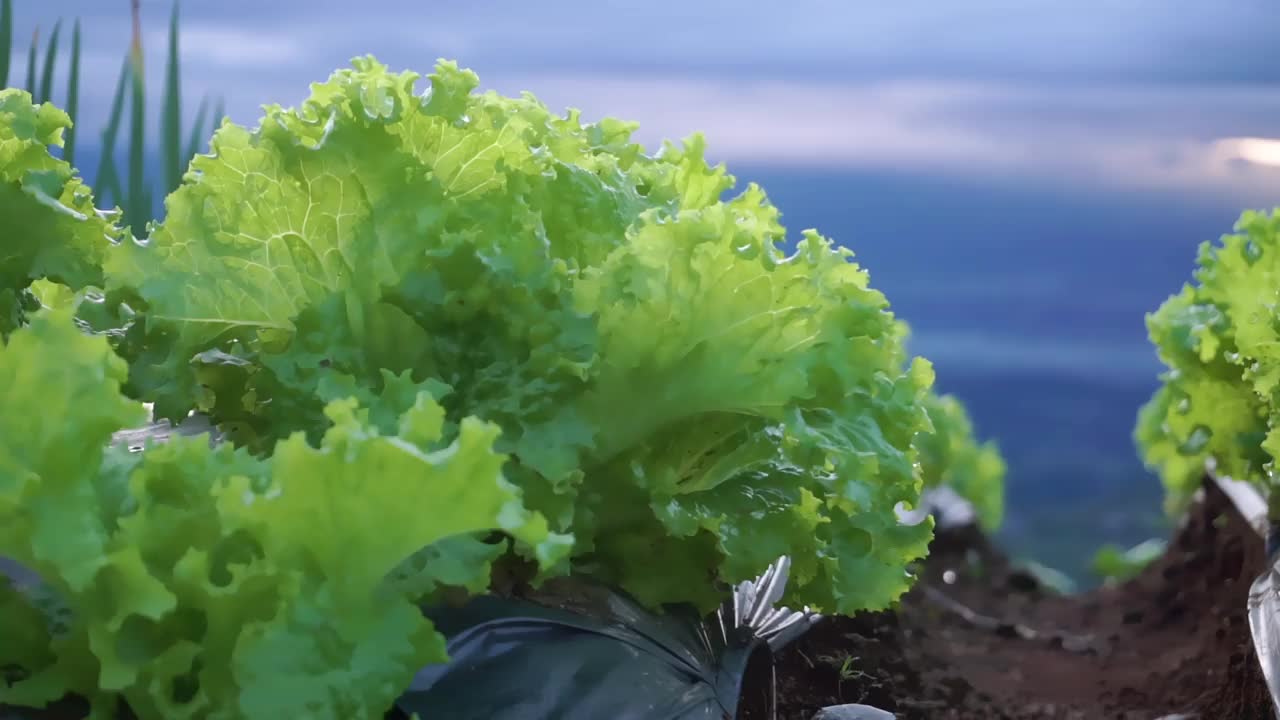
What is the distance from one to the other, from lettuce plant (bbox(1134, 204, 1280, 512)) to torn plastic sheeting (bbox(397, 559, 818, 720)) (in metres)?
1.69

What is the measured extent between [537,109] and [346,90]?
0.35m

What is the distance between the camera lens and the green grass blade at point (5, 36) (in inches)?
142

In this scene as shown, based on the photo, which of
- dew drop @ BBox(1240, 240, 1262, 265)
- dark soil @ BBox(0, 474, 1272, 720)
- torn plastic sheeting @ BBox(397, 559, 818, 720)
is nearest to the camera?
torn plastic sheeting @ BBox(397, 559, 818, 720)

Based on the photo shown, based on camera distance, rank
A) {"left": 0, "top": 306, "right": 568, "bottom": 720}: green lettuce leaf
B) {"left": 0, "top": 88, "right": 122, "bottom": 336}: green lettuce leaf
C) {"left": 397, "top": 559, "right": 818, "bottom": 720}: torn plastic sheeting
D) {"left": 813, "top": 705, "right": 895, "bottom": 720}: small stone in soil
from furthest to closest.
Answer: {"left": 813, "top": 705, "right": 895, "bottom": 720}: small stone in soil < {"left": 0, "top": 88, "right": 122, "bottom": 336}: green lettuce leaf < {"left": 397, "top": 559, "right": 818, "bottom": 720}: torn plastic sheeting < {"left": 0, "top": 306, "right": 568, "bottom": 720}: green lettuce leaf

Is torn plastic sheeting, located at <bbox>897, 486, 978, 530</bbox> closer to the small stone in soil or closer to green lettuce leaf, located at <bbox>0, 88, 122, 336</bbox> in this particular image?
the small stone in soil

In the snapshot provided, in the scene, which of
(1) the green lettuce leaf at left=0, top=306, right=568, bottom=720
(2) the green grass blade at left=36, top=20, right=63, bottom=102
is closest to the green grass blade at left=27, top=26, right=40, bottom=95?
(2) the green grass blade at left=36, top=20, right=63, bottom=102

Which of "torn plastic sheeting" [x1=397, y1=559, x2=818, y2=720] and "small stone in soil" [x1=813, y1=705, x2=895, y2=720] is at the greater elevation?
"torn plastic sheeting" [x1=397, y1=559, x2=818, y2=720]

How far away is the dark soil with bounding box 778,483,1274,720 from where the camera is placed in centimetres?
277

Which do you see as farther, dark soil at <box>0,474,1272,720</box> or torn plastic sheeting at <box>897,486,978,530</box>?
torn plastic sheeting at <box>897,486,978,530</box>

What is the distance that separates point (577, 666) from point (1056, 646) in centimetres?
284

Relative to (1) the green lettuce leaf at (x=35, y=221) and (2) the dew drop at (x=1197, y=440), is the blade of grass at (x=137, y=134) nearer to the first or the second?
(1) the green lettuce leaf at (x=35, y=221)

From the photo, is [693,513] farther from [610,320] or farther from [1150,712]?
[1150,712]

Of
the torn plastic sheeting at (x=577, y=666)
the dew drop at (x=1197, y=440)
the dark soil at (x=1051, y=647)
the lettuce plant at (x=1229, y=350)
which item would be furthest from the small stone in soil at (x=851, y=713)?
the dew drop at (x=1197, y=440)

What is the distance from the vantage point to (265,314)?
6.15 feet
